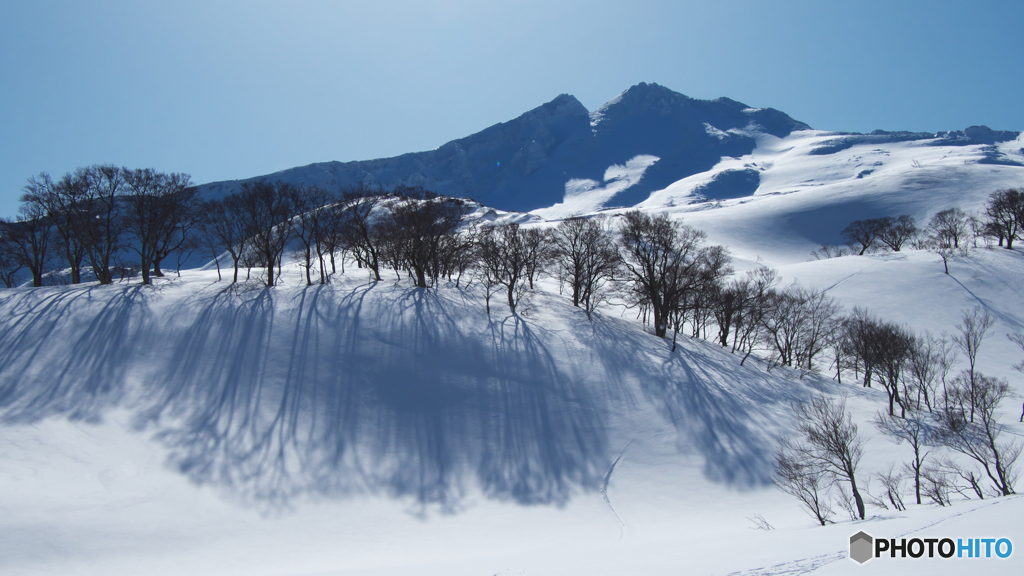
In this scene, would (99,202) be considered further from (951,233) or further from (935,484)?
(951,233)

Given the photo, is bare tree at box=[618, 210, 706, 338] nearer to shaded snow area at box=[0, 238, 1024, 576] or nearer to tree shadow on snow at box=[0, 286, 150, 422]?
shaded snow area at box=[0, 238, 1024, 576]

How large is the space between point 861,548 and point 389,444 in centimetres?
1989

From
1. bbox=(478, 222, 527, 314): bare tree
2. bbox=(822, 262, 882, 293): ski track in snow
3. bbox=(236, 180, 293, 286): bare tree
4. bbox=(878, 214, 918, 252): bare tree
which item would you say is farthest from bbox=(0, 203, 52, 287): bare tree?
bbox=(878, 214, 918, 252): bare tree

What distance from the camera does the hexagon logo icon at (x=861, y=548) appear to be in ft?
28.4

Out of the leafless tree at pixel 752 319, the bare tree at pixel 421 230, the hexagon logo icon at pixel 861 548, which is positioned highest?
the bare tree at pixel 421 230

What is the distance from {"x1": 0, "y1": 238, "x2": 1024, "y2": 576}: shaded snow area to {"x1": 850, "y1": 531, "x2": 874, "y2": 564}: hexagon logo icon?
1.05ft

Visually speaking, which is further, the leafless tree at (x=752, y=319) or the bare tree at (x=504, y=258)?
the leafless tree at (x=752, y=319)

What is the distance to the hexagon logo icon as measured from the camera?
8662 mm

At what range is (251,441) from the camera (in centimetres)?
2150

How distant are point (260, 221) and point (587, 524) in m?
37.8

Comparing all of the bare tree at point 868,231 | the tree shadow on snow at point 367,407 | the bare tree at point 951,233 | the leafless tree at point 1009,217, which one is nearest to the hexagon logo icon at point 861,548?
the tree shadow on snow at point 367,407

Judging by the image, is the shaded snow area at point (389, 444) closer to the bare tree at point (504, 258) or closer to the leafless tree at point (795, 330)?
the bare tree at point (504, 258)

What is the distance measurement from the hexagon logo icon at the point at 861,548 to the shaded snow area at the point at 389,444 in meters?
0.32

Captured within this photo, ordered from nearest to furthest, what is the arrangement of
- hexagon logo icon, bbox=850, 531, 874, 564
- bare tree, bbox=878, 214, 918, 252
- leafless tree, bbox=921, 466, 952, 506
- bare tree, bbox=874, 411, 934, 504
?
hexagon logo icon, bbox=850, 531, 874, 564, leafless tree, bbox=921, 466, 952, 506, bare tree, bbox=874, 411, 934, 504, bare tree, bbox=878, 214, 918, 252
